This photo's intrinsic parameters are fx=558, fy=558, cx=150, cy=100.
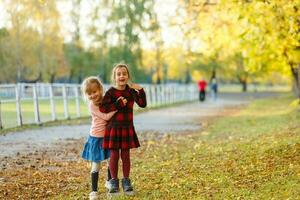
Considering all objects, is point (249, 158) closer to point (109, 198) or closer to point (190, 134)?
point (109, 198)

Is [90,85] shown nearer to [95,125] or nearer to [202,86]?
[95,125]

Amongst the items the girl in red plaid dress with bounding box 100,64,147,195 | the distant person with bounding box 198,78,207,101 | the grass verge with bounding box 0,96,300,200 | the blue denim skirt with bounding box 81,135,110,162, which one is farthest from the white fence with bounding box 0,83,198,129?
the distant person with bounding box 198,78,207,101

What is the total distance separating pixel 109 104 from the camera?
7008 millimetres

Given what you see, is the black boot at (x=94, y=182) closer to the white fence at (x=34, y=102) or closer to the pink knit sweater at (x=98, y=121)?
the pink knit sweater at (x=98, y=121)

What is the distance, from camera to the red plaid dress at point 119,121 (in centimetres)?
700

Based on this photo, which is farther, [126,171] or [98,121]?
[126,171]

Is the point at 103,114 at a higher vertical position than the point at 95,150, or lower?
higher

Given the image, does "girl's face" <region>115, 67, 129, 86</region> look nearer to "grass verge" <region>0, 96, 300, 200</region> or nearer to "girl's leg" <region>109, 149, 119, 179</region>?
"girl's leg" <region>109, 149, 119, 179</region>

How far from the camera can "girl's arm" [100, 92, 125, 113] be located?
698 centimetres

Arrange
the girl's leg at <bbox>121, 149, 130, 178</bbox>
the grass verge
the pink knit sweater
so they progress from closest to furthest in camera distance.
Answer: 1. the pink knit sweater
2. the girl's leg at <bbox>121, 149, 130, 178</bbox>
3. the grass verge

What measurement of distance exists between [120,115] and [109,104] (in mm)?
199

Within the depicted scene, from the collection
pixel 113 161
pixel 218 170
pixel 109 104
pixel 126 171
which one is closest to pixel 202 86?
pixel 218 170

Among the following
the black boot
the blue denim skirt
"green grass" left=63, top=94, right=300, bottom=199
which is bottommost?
"green grass" left=63, top=94, right=300, bottom=199

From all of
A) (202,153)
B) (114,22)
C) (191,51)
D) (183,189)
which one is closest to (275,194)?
(183,189)
